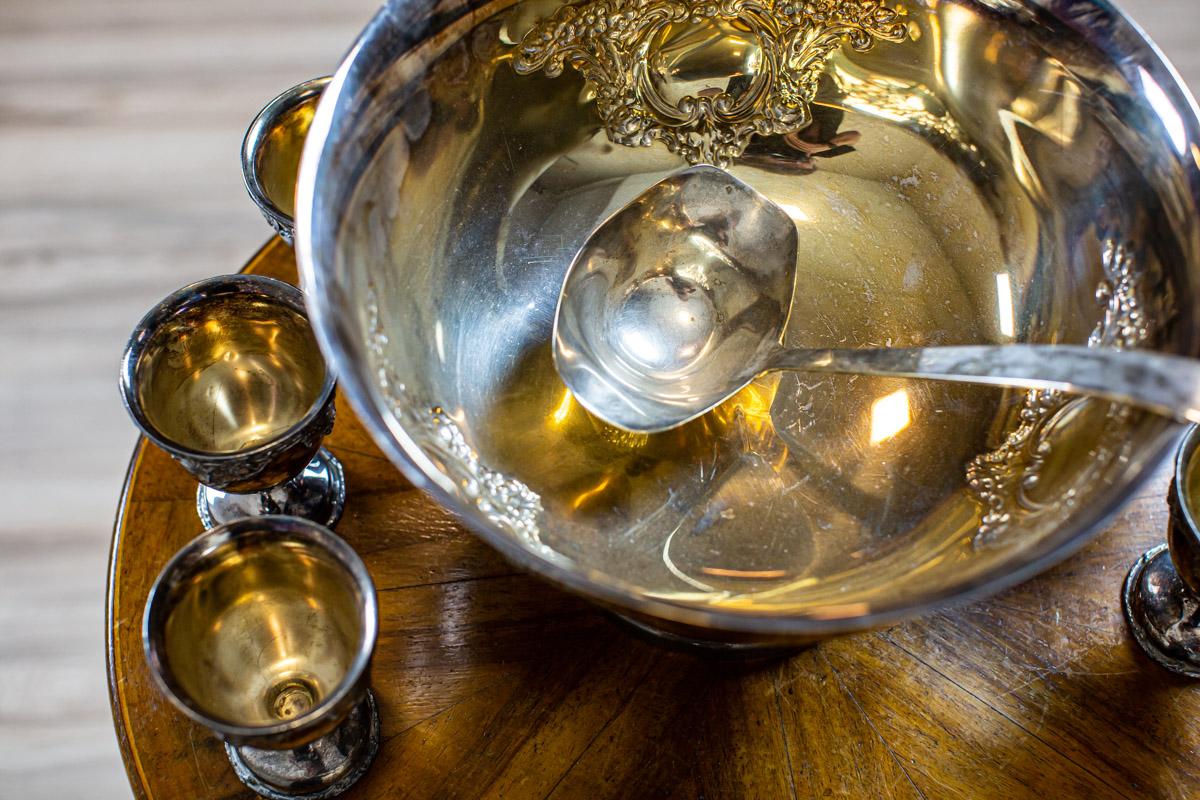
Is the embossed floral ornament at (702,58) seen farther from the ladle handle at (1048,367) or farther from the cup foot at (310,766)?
the cup foot at (310,766)

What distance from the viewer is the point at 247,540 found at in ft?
1.82

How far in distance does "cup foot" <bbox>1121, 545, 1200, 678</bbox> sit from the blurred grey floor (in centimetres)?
91

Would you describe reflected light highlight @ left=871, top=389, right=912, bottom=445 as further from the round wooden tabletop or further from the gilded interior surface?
the round wooden tabletop

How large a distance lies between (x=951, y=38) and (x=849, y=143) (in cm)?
9

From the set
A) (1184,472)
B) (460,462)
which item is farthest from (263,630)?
(1184,472)

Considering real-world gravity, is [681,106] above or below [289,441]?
above

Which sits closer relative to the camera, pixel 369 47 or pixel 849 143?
pixel 369 47

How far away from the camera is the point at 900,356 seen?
2.01 feet

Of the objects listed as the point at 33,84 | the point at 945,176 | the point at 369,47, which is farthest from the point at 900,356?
the point at 33,84

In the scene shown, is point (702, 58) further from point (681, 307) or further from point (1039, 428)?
point (1039, 428)

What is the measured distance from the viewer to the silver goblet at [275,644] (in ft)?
1.73

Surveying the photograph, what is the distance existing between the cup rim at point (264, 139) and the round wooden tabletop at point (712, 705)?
21 cm

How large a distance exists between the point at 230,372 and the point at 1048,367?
46 centimetres

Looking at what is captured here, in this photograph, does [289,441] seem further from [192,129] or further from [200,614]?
[192,129]
